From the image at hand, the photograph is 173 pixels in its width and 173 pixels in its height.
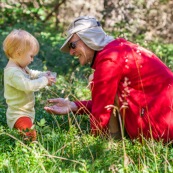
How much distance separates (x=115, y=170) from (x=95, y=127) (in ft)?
3.35

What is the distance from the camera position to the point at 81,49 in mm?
4586

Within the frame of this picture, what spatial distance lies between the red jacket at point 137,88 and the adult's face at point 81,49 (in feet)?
0.51

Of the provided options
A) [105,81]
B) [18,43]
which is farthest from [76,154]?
[18,43]

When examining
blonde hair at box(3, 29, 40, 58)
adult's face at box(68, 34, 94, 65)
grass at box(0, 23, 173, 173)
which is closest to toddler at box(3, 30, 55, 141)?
blonde hair at box(3, 29, 40, 58)

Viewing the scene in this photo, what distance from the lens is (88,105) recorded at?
509cm

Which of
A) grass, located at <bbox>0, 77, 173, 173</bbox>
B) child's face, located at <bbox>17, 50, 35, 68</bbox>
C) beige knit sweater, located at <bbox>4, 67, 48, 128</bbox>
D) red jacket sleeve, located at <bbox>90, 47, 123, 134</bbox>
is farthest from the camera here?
child's face, located at <bbox>17, 50, 35, 68</bbox>

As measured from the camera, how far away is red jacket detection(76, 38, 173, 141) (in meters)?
4.38

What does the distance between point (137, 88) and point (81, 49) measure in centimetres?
66

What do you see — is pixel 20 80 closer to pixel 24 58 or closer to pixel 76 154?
pixel 24 58

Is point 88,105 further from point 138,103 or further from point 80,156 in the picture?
point 80,156

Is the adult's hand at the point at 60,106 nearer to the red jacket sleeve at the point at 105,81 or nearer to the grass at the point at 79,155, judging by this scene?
the grass at the point at 79,155

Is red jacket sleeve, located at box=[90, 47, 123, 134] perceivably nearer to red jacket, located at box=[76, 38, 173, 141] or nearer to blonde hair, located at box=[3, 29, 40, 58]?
red jacket, located at box=[76, 38, 173, 141]

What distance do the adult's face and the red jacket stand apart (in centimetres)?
16

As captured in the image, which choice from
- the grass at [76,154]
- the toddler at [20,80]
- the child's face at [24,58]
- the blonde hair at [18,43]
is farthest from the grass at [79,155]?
the blonde hair at [18,43]
